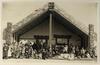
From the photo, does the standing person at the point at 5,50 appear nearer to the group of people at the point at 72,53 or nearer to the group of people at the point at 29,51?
the group of people at the point at 29,51

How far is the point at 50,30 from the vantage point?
2320mm

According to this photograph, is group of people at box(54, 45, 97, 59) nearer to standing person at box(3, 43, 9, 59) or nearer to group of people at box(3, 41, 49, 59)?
group of people at box(3, 41, 49, 59)

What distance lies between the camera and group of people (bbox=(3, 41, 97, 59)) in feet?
7.57

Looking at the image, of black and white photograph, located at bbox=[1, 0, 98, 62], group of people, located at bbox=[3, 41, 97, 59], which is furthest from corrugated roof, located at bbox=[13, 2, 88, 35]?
group of people, located at bbox=[3, 41, 97, 59]

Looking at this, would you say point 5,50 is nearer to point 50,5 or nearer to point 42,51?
point 42,51

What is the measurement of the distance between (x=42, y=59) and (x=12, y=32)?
453mm

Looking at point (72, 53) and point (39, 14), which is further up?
point (39, 14)

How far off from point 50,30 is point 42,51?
250 millimetres

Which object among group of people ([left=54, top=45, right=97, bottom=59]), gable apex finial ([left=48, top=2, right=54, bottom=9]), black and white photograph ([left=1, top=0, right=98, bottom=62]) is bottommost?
group of people ([left=54, top=45, right=97, bottom=59])

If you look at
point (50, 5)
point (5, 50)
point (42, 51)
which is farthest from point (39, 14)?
point (5, 50)

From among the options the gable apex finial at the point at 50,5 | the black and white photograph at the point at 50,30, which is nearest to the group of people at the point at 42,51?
the black and white photograph at the point at 50,30

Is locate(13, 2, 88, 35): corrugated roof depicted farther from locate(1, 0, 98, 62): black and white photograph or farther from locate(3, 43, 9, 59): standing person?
locate(3, 43, 9, 59): standing person

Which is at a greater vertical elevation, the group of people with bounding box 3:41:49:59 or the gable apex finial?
the gable apex finial

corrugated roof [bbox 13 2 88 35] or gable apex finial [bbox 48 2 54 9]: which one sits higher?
gable apex finial [bbox 48 2 54 9]
